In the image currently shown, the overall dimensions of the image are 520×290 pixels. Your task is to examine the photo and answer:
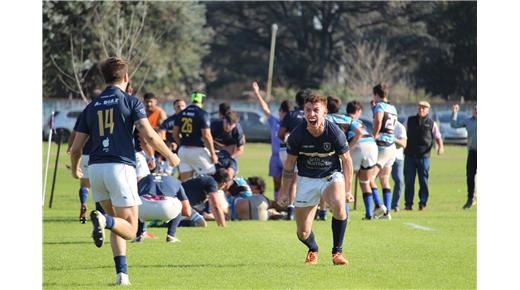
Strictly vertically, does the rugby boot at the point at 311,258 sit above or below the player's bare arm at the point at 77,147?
below

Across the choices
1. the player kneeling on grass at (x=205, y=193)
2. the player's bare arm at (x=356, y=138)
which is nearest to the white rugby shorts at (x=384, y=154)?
the player's bare arm at (x=356, y=138)

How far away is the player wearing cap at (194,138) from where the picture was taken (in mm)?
19672

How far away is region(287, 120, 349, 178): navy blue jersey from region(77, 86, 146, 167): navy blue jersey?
2.28 meters

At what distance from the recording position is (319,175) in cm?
1247

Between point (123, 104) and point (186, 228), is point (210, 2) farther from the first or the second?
point (123, 104)

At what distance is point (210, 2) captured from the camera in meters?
77.5

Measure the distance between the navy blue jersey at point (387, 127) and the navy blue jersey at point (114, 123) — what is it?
30.0 ft

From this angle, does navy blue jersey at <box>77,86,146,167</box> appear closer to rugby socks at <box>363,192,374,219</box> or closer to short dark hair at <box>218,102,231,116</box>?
rugby socks at <box>363,192,374,219</box>

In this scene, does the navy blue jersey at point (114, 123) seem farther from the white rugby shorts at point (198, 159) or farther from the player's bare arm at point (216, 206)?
the white rugby shorts at point (198, 159)

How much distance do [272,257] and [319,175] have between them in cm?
135

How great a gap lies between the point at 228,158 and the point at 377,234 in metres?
5.02

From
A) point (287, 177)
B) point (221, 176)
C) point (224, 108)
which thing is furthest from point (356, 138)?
point (287, 177)

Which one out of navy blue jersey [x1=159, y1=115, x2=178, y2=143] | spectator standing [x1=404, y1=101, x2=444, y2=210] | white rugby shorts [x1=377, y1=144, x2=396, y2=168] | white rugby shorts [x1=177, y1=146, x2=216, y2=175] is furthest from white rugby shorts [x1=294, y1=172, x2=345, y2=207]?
spectator standing [x1=404, y1=101, x2=444, y2=210]
